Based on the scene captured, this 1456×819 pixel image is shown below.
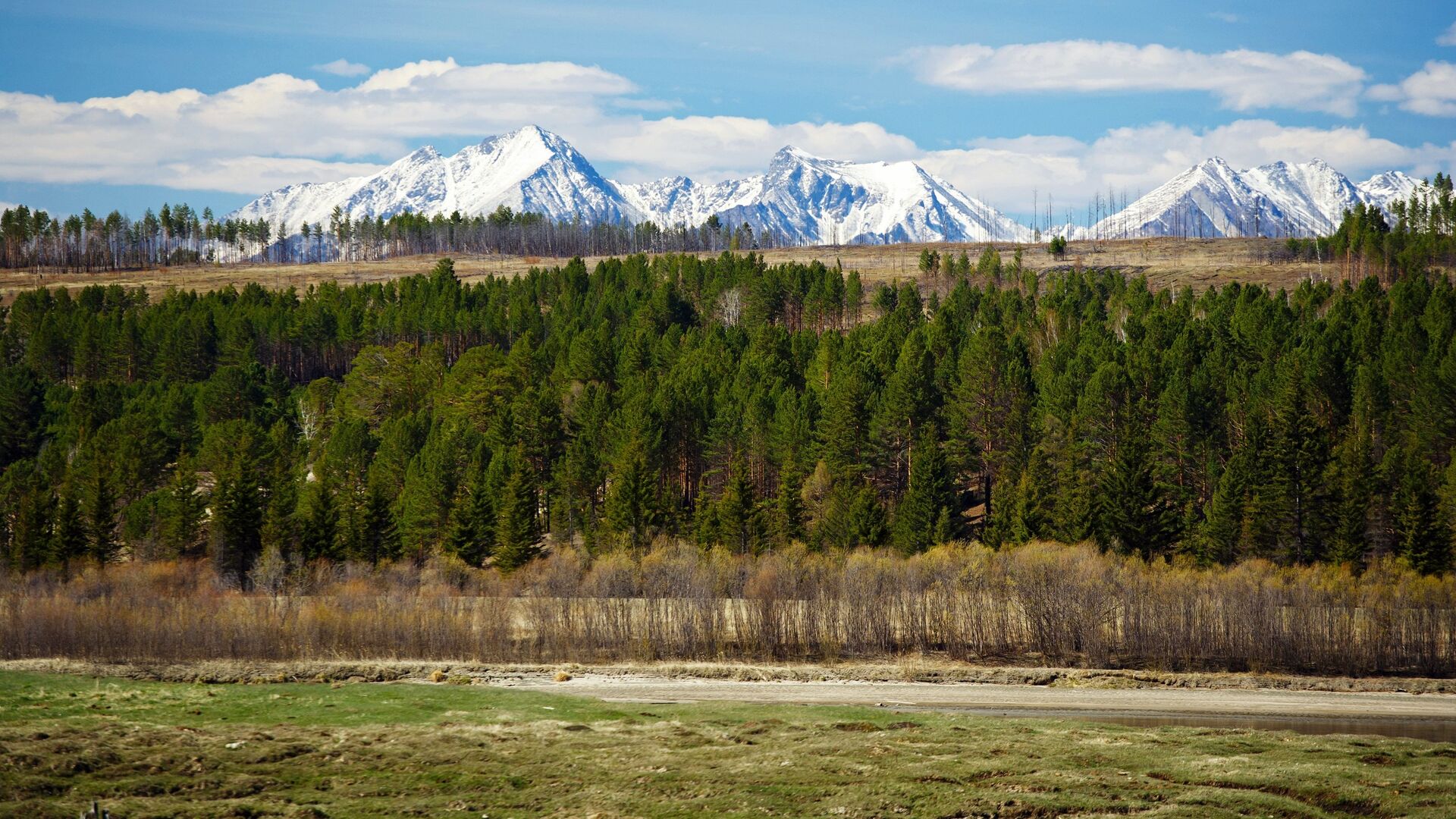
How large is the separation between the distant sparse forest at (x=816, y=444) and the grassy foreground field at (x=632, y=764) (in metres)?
47.1

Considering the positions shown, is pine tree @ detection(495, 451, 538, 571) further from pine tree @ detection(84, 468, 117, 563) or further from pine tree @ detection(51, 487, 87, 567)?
pine tree @ detection(51, 487, 87, 567)

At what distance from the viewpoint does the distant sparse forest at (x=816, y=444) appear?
93.6 metres

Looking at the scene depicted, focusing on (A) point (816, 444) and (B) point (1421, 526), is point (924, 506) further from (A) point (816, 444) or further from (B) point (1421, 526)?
(B) point (1421, 526)

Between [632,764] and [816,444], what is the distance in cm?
6827

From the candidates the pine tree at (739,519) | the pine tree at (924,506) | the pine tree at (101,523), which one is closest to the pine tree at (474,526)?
the pine tree at (739,519)

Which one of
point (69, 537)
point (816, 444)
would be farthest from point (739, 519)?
point (69, 537)

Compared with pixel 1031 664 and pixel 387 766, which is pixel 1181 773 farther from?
pixel 1031 664

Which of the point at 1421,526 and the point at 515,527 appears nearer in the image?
the point at 1421,526

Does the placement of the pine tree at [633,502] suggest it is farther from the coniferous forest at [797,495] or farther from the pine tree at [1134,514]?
the pine tree at [1134,514]

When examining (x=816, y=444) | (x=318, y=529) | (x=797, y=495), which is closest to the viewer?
(x=318, y=529)

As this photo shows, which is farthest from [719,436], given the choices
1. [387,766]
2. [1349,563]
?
[387,766]

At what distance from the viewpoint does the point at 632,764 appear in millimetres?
38531

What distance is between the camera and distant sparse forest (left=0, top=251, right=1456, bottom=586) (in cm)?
9362

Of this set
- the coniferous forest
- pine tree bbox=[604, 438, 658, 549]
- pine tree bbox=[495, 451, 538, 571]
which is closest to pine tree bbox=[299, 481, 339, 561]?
the coniferous forest
